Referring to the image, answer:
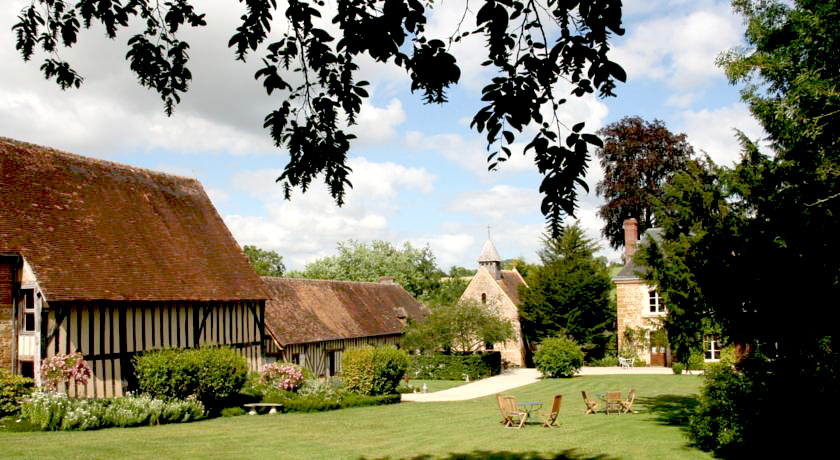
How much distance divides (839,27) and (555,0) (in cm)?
906

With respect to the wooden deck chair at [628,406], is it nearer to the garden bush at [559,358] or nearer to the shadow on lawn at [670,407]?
the shadow on lawn at [670,407]

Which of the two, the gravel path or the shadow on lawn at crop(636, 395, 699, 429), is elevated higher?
the shadow on lawn at crop(636, 395, 699, 429)

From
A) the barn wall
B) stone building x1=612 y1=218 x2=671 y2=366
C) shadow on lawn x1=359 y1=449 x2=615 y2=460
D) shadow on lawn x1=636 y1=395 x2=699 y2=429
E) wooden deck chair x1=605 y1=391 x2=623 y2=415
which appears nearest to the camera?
shadow on lawn x1=359 y1=449 x2=615 y2=460

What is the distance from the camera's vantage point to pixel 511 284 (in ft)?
132

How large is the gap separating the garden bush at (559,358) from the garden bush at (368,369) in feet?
32.7

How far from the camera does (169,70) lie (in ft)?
16.6

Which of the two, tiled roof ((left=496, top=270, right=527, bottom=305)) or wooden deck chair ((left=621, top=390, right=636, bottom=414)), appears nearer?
wooden deck chair ((left=621, top=390, right=636, bottom=414))

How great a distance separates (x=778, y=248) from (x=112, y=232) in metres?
16.4

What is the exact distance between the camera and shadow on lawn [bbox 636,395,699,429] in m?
15.2

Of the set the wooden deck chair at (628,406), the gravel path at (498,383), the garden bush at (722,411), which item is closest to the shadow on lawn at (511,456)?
the garden bush at (722,411)

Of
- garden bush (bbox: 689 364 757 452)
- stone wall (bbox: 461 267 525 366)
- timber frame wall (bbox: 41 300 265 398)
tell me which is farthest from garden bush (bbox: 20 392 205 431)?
stone wall (bbox: 461 267 525 366)

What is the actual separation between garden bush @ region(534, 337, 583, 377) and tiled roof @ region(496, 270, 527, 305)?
24.9 feet

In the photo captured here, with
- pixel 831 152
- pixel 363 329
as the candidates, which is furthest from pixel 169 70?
pixel 363 329

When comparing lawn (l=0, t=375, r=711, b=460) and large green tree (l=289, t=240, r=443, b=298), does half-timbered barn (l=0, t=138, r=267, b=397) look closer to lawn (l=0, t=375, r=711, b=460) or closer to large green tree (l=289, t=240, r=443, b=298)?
lawn (l=0, t=375, r=711, b=460)
